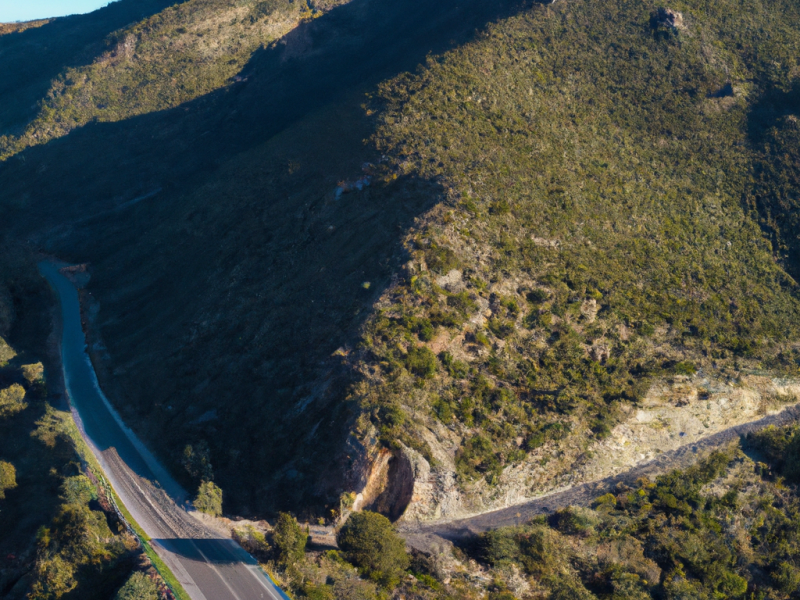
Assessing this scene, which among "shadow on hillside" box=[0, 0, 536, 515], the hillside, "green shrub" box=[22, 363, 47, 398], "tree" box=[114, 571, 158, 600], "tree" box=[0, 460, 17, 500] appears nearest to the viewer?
"tree" box=[114, 571, 158, 600]

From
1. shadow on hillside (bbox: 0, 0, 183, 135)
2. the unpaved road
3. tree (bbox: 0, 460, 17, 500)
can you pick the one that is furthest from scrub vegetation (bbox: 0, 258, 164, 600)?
shadow on hillside (bbox: 0, 0, 183, 135)

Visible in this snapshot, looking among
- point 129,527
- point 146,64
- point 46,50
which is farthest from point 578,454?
point 46,50

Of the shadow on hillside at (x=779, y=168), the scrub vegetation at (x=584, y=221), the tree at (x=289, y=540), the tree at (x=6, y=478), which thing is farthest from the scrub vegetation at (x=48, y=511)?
the shadow on hillside at (x=779, y=168)

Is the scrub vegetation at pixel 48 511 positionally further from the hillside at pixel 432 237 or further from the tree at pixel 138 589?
the hillside at pixel 432 237

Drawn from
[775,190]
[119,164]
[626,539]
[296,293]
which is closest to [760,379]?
[626,539]

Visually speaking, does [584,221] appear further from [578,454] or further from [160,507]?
[160,507]

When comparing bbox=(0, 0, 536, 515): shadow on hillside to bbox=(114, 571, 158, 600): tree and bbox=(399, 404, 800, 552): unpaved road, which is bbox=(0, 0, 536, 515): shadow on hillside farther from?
bbox=(114, 571, 158, 600): tree

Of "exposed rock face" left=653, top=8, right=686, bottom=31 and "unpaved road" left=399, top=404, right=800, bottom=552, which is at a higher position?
"exposed rock face" left=653, top=8, right=686, bottom=31
